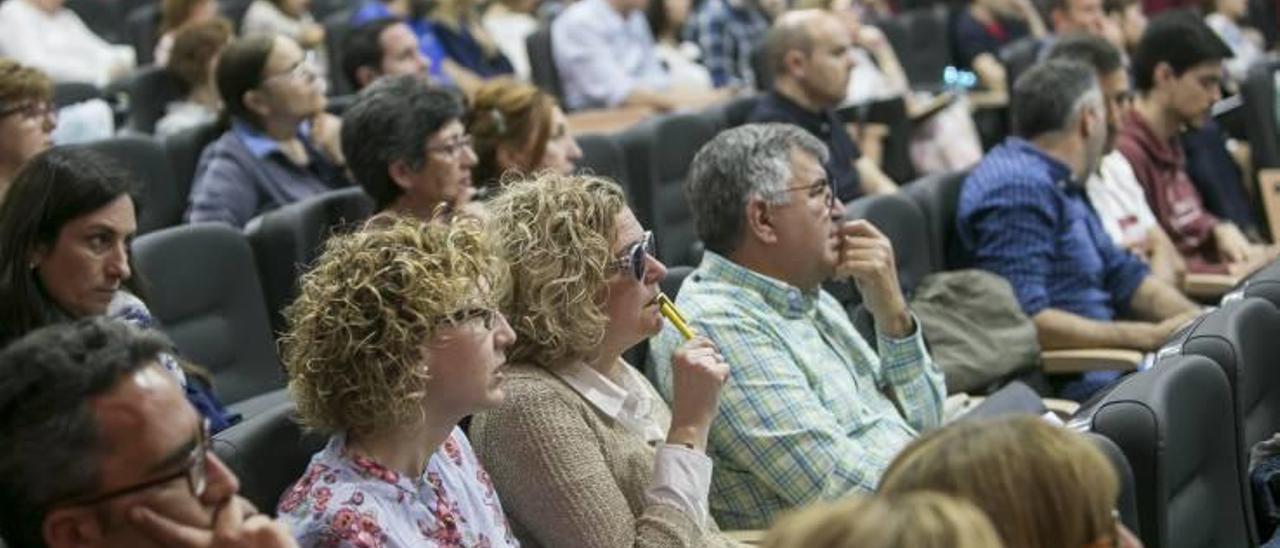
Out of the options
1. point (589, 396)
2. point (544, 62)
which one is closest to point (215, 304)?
point (589, 396)

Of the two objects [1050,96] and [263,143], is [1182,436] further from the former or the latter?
[263,143]

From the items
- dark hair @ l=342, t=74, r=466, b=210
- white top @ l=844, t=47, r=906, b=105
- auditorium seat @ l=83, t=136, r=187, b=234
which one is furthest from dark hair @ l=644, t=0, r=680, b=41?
dark hair @ l=342, t=74, r=466, b=210

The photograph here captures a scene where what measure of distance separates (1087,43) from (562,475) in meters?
3.27

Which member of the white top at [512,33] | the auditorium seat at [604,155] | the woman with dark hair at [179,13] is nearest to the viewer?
the auditorium seat at [604,155]

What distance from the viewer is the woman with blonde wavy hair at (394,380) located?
2260mm

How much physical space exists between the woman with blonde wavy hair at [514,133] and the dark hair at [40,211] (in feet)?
4.25

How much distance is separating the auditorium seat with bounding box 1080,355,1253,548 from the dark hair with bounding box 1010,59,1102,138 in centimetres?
175

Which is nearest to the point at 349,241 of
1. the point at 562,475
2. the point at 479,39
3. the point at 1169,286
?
the point at 562,475

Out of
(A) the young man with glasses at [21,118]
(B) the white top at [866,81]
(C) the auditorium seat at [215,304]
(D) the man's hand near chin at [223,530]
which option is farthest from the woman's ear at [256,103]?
(D) the man's hand near chin at [223,530]

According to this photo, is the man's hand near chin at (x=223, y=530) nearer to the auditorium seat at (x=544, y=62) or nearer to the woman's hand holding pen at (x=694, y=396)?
the woman's hand holding pen at (x=694, y=396)

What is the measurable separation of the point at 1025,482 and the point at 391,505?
814 mm

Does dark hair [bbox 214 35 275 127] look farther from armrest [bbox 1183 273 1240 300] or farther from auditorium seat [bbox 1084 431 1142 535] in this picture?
auditorium seat [bbox 1084 431 1142 535]

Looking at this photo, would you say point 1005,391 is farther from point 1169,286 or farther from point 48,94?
point 48,94

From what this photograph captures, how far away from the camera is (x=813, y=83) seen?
5.52 meters
